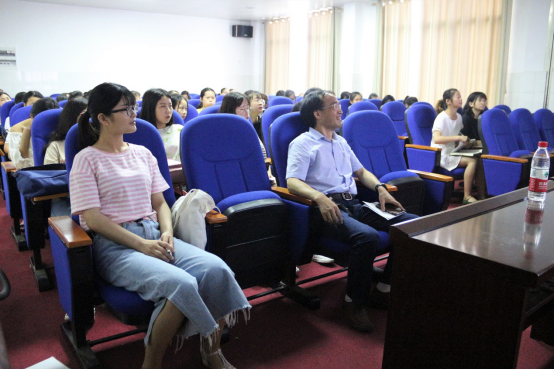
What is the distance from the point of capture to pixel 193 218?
181 centimetres

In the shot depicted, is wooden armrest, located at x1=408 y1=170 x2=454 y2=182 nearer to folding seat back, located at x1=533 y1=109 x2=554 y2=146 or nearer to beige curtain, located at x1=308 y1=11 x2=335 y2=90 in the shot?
folding seat back, located at x1=533 y1=109 x2=554 y2=146

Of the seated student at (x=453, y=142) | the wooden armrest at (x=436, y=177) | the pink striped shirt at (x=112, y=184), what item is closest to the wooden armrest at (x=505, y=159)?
the seated student at (x=453, y=142)

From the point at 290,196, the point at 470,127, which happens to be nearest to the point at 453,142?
the point at 470,127

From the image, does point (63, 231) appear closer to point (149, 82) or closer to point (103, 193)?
point (103, 193)

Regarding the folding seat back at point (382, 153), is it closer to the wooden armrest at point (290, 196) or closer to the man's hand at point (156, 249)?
the wooden armrest at point (290, 196)

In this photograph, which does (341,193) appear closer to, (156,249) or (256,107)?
(156,249)

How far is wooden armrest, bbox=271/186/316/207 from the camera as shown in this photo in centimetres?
214

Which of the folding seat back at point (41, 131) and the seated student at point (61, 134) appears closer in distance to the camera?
the seated student at point (61, 134)

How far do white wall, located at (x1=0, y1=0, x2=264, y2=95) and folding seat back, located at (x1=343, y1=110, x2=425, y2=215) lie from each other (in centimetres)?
877

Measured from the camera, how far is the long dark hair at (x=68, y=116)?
93.1 inches

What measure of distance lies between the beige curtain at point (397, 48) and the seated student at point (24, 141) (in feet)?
22.9

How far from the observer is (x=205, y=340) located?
1649 mm

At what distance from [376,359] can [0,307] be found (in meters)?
1.80

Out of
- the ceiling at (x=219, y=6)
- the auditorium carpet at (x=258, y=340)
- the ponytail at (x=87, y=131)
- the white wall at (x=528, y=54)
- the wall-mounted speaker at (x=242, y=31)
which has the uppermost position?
the ceiling at (x=219, y=6)
